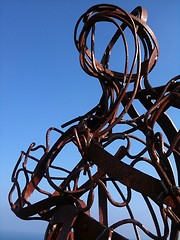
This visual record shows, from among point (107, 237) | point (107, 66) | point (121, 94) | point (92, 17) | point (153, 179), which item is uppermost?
point (92, 17)

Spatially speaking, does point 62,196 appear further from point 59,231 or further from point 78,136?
point 78,136

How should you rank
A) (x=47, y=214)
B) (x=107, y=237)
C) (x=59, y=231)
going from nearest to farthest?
1. (x=107, y=237)
2. (x=59, y=231)
3. (x=47, y=214)

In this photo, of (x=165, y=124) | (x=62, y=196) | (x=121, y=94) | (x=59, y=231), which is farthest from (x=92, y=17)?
(x=59, y=231)

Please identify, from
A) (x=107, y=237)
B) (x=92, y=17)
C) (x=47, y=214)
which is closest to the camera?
(x=107, y=237)

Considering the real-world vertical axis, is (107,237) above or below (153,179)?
below

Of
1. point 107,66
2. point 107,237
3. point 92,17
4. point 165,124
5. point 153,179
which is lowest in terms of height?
point 107,237

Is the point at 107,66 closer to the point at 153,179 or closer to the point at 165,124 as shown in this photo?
the point at 165,124

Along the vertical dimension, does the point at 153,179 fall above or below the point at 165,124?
below

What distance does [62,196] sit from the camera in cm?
191

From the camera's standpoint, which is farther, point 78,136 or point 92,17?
point 92,17

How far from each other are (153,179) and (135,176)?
0.08 m

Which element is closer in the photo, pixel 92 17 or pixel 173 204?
pixel 173 204

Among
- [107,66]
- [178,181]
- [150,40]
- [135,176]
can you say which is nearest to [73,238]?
[135,176]

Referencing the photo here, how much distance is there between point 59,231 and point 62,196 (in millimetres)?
170
